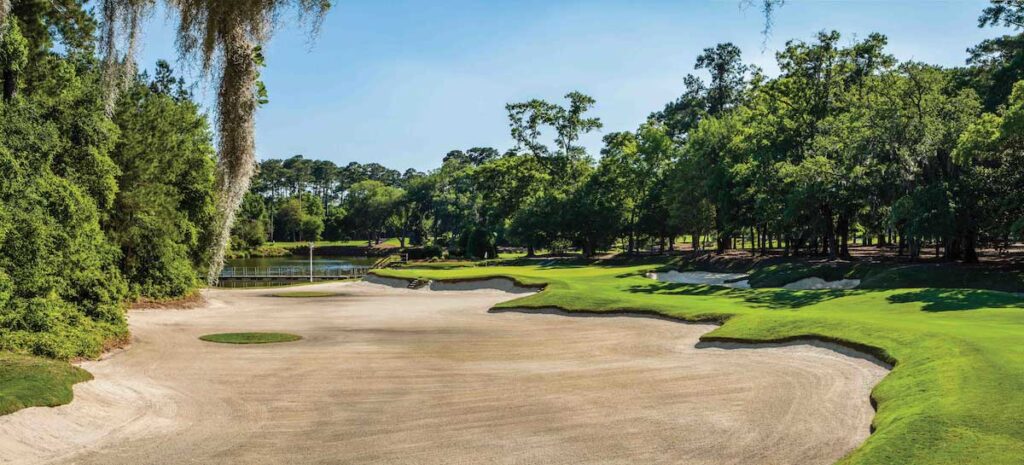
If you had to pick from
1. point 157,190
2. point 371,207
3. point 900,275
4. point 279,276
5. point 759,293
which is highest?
point 371,207

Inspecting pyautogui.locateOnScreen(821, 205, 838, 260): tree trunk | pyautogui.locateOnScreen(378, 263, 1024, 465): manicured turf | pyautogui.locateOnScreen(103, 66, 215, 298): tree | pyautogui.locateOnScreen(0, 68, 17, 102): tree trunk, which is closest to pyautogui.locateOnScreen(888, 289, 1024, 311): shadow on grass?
pyautogui.locateOnScreen(378, 263, 1024, 465): manicured turf

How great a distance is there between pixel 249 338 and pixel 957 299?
2541 centimetres

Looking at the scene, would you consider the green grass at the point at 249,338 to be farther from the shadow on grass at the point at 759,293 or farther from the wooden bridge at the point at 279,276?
the wooden bridge at the point at 279,276

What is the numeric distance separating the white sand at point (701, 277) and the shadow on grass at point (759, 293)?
15.6 ft

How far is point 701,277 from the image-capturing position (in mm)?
49594

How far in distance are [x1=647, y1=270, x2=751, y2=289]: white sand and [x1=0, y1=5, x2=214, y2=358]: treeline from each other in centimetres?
3169

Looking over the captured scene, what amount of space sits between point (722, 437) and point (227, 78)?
8.44 metres

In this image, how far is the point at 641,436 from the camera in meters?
11.0

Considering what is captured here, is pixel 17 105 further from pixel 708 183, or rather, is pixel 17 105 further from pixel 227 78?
pixel 708 183

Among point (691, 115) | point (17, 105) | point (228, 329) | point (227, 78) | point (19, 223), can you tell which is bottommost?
point (228, 329)

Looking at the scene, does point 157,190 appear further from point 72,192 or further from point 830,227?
point 830,227

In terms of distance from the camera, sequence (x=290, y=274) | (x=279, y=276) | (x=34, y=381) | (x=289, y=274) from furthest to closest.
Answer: (x=289, y=274) < (x=290, y=274) < (x=279, y=276) < (x=34, y=381)

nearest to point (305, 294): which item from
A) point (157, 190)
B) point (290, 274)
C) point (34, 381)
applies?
point (157, 190)

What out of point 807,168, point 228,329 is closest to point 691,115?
point 807,168
